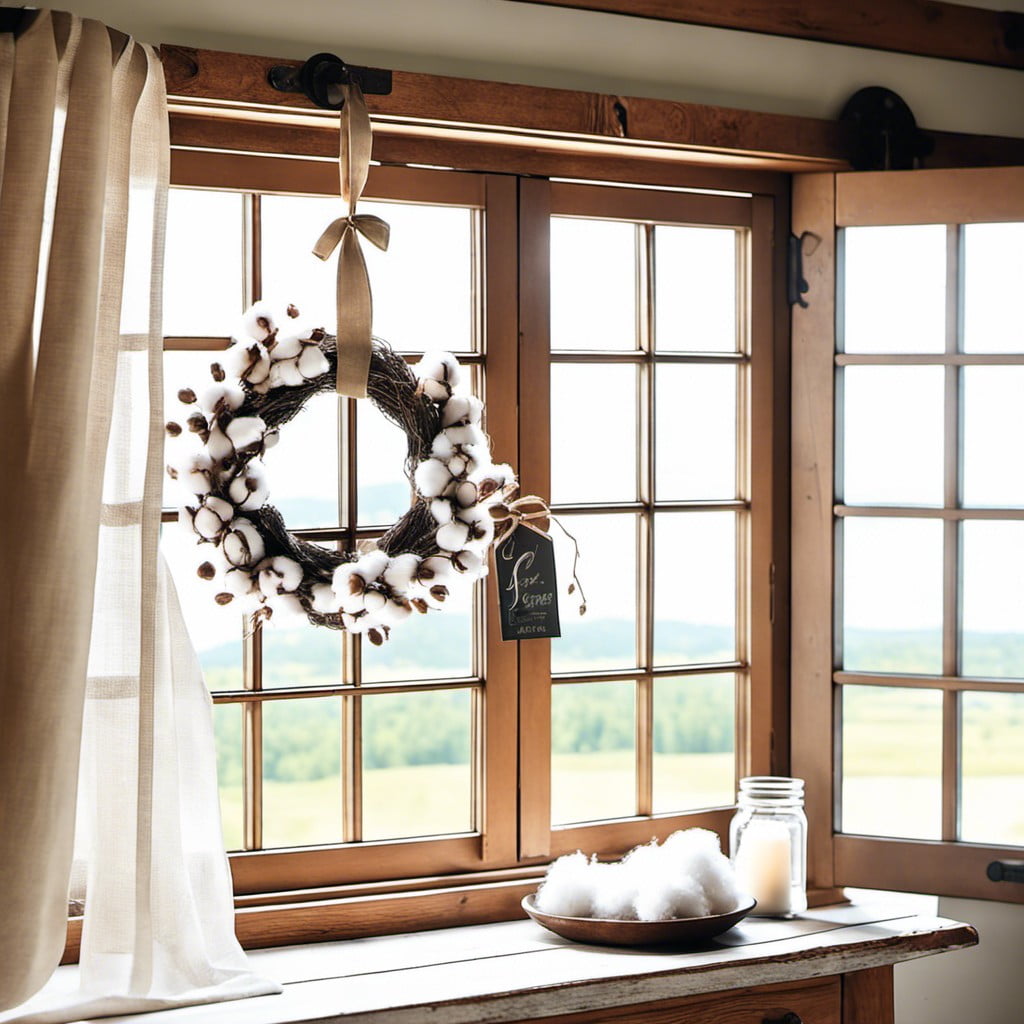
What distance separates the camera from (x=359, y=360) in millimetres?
2047

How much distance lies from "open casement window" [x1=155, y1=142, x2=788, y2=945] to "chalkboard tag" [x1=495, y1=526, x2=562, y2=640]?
0.13 metres

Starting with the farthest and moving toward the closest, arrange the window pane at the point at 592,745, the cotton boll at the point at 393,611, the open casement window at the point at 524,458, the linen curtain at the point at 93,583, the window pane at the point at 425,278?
the window pane at the point at 592,745 → the window pane at the point at 425,278 → the open casement window at the point at 524,458 → the cotton boll at the point at 393,611 → the linen curtain at the point at 93,583

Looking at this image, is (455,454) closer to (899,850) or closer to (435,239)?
(435,239)

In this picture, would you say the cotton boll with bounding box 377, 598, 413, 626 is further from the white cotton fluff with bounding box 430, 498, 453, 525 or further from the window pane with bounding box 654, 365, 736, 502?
the window pane with bounding box 654, 365, 736, 502

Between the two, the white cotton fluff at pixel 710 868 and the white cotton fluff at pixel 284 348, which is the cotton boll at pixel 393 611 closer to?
the white cotton fluff at pixel 284 348

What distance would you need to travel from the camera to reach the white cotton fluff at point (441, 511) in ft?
6.81

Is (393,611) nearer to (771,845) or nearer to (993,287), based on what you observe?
(771,845)

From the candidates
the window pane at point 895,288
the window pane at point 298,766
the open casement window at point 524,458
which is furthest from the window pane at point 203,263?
the window pane at point 298,766

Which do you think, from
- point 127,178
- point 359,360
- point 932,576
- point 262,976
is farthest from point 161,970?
point 932,576

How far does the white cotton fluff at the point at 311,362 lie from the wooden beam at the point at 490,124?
0.42 metres

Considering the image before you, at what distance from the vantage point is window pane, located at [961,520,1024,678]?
8.41ft

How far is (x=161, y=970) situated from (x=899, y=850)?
1.44m

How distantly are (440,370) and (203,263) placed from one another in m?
0.51

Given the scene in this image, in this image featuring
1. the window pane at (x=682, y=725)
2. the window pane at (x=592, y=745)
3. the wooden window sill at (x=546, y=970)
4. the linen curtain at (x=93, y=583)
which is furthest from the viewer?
the window pane at (x=592, y=745)
